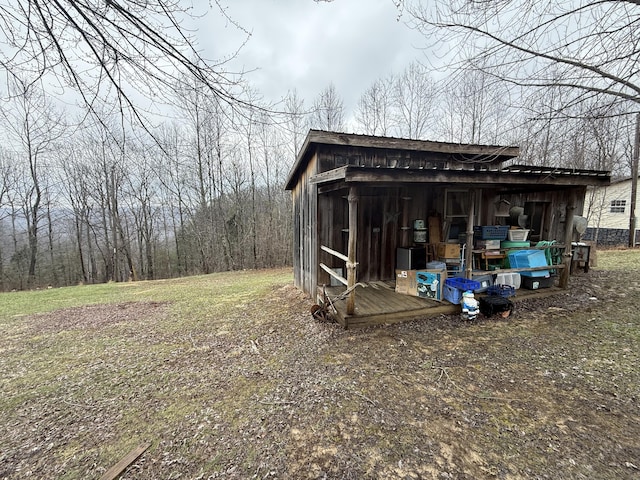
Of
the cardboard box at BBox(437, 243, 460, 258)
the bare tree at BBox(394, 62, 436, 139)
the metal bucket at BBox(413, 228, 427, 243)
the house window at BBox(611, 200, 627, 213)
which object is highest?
the bare tree at BBox(394, 62, 436, 139)

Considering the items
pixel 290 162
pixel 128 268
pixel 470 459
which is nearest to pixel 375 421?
pixel 470 459

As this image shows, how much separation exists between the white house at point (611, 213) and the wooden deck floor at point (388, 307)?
47.5ft

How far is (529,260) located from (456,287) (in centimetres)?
207

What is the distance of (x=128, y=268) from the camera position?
55.3ft

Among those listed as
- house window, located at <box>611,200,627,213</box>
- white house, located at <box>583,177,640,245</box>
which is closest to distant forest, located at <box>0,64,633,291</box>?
white house, located at <box>583,177,640,245</box>

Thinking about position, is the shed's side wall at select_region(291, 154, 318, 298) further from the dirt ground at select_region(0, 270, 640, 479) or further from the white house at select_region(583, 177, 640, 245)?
the white house at select_region(583, 177, 640, 245)

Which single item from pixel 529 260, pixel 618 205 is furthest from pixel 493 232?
pixel 618 205

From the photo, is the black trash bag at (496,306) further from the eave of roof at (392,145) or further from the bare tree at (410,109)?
the bare tree at (410,109)

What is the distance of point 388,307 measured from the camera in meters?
4.24

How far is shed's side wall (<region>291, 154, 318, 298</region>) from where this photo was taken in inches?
206

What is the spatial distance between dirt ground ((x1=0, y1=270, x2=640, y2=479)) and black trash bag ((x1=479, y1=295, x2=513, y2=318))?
0.72 feet

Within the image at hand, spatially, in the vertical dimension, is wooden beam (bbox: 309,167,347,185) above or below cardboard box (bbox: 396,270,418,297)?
above

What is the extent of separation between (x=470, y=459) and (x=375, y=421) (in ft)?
2.31

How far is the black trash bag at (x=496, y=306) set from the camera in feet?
14.2
